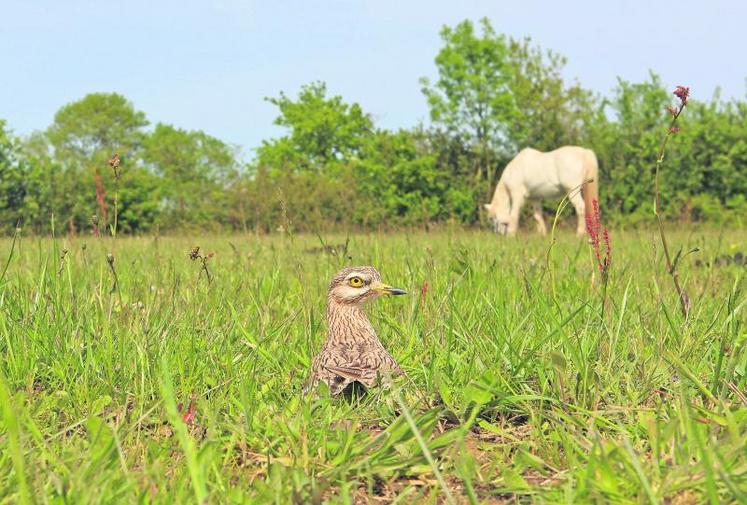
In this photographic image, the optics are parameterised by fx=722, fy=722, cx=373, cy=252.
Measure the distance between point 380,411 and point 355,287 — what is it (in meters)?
0.90

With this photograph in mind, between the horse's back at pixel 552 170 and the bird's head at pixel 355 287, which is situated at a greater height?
the horse's back at pixel 552 170

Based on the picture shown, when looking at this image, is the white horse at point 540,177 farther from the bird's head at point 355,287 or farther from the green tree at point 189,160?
the green tree at point 189,160

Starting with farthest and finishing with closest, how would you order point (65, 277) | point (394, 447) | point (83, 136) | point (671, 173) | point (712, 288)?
point (83, 136)
point (671, 173)
point (712, 288)
point (65, 277)
point (394, 447)

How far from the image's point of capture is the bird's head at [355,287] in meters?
3.80

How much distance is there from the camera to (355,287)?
3.80m

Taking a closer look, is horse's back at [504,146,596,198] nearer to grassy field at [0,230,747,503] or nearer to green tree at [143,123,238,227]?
grassy field at [0,230,747,503]

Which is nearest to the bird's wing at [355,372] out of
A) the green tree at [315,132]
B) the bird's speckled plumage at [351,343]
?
the bird's speckled plumage at [351,343]

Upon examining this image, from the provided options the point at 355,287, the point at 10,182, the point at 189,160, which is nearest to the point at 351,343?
the point at 355,287

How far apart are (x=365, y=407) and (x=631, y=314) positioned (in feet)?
6.60

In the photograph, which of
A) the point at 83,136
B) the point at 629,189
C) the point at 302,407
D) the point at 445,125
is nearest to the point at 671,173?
the point at 629,189

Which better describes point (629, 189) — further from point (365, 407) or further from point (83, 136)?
point (83, 136)

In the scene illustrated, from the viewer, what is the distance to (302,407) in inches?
115

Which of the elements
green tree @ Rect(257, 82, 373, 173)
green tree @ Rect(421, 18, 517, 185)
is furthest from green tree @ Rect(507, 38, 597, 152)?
green tree @ Rect(257, 82, 373, 173)

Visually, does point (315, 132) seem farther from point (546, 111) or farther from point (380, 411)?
point (380, 411)
